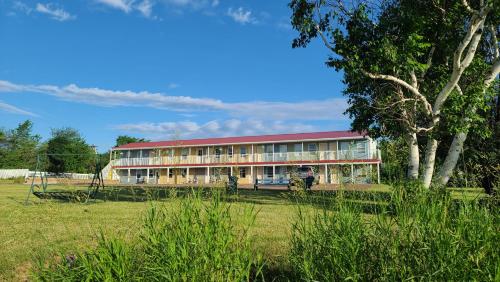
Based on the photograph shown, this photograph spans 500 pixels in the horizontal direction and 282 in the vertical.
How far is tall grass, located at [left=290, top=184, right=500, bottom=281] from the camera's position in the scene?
300cm

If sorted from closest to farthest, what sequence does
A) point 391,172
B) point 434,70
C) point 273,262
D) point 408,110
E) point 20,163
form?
point 391,172
point 273,262
point 408,110
point 434,70
point 20,163

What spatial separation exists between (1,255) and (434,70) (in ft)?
51.6

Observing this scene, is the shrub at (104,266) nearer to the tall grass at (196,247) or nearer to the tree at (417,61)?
the tall grass at (196,247)

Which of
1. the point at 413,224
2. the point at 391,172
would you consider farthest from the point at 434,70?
the point at 413,224

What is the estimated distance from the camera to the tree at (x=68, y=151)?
198 ft

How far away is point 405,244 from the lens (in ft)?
10.9

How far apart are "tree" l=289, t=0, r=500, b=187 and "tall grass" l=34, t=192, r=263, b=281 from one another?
31.0 feet

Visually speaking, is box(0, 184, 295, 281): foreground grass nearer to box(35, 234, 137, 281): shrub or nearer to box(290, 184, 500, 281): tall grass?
box(35, 234, 137, 281): shrub

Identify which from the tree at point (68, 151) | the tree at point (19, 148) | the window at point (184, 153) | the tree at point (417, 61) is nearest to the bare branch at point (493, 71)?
the tree at point (417, 61)

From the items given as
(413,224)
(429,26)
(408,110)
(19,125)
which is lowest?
(413,224)

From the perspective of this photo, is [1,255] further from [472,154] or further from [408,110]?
[472,154]

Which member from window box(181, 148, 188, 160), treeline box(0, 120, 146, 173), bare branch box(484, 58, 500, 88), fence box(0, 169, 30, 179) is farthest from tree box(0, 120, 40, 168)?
bare branch box(484, 58, 500, 88)

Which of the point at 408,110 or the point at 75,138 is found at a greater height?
the point at 75,138

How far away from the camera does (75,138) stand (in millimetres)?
75188
